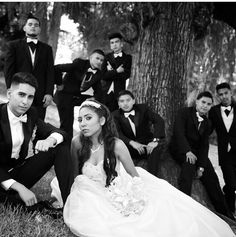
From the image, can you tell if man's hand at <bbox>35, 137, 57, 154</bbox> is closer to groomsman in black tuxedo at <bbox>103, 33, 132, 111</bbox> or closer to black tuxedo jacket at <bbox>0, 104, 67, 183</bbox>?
black tuxedo jacket at <bbox>0, 104, 67, 183</bbox>

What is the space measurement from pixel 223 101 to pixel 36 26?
9.63 feet

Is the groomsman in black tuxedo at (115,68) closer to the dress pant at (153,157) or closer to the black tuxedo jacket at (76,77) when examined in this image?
the black tuxedo jacket at (76,77)

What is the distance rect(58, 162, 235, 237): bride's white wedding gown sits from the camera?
281cm

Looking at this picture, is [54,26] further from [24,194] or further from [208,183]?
[24,194]

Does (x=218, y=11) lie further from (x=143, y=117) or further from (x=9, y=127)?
(x=9, y=127)

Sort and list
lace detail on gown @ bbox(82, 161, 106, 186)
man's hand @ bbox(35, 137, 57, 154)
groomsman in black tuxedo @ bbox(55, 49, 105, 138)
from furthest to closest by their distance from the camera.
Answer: groomsman in black tuxedo @ bbox(55, 49, 105, 138), lace detail on gown @ bbox(82, 161, 106, 186), man's hand @ bbox(35, 137, 57, 154)

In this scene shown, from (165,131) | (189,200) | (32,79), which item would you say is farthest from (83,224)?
(165,131)

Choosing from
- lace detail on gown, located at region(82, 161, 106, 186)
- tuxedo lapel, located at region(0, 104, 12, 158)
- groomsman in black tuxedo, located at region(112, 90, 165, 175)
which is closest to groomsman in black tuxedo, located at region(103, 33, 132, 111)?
groomsman in black tuxedo, located at region(112, 90, 165, 175)

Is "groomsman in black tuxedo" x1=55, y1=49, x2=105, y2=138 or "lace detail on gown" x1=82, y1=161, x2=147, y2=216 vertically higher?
"groomsman in black tuxedo" x1=55, y1=49, x2=105, y2=138

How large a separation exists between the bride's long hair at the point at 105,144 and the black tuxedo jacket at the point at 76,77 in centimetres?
145

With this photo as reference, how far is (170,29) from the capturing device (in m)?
5.02

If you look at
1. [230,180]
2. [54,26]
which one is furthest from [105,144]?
[54,26]

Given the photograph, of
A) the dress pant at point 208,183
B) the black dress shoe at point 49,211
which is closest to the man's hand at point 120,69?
the dress pant at point 208,183

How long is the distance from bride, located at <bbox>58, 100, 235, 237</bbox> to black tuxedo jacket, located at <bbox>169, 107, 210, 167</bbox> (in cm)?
115
